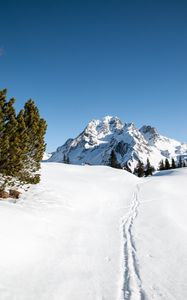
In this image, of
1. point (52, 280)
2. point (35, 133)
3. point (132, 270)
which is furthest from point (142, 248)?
point (35, 133)

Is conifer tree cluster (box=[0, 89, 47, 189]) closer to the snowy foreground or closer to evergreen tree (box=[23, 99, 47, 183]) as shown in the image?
evergreen tree (box=[23, 99, 47, 183])

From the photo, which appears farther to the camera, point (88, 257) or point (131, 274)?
point (88, 257)

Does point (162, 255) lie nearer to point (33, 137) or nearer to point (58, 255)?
point (58, 255)

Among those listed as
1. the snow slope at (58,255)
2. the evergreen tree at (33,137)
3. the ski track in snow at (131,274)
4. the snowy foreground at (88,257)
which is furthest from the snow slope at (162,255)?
the evergreen tree at (33,137)

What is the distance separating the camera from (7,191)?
22.5 meters

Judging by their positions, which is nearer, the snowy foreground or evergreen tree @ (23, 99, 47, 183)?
the snowy foreground

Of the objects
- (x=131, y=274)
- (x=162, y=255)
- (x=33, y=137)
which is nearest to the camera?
(x=131, y=274)

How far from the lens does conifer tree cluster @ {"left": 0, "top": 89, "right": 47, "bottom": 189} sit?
18.5m

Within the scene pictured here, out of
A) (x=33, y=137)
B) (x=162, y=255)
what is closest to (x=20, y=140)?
(x=33, y=137)

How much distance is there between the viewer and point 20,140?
63.0ft

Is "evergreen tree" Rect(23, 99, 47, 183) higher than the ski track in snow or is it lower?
higher

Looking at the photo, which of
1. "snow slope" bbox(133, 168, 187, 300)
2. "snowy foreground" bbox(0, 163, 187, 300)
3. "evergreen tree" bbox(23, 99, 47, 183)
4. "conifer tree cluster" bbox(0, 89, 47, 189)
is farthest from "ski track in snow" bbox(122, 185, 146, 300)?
"evergreen tree" bbox(23, 99, 47, 183)

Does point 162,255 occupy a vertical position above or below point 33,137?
below

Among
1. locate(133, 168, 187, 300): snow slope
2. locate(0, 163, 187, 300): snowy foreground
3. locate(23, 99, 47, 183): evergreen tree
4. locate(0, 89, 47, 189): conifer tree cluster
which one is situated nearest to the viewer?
locate(0, 163, 187, 300): snowy foreground
